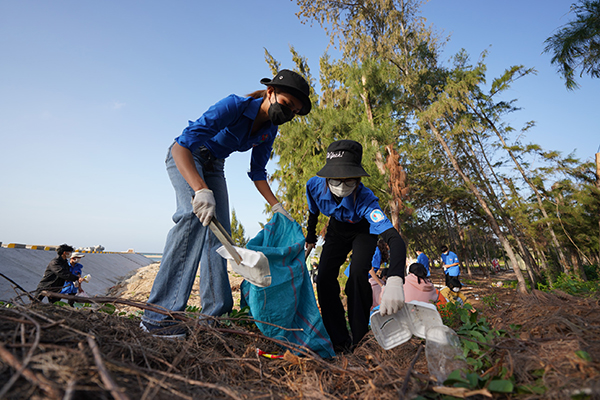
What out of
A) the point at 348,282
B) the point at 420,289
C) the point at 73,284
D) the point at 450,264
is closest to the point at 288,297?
the point at 348,282

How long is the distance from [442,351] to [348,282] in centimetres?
93

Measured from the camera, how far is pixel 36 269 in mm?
7129

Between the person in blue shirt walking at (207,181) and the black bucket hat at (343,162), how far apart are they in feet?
1.17

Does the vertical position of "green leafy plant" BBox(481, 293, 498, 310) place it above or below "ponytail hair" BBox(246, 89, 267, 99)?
below

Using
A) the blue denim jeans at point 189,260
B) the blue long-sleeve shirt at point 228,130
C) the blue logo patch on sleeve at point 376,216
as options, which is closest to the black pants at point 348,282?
the blue logo patch on sleeve at point 376,216

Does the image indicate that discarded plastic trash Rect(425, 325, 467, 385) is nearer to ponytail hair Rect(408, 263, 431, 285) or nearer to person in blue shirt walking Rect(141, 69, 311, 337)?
person in blue shirt walking Rect(141, 69, 311, 337)

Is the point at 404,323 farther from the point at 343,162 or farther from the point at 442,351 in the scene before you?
the point at 343,162

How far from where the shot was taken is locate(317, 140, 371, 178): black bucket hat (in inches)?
77.9

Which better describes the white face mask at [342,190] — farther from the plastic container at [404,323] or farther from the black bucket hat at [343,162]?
the plastic container at [404,323]

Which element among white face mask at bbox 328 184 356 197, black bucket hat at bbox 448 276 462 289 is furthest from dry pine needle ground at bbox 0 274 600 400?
black bucket hat at bbox 448 276 462 289

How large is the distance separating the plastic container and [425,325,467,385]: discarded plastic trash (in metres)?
0.10

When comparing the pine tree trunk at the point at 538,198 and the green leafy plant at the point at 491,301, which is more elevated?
the pine tree trunk at the point at 538,198

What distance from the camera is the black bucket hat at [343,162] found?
1.98m

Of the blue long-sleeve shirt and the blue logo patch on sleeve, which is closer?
the blue long-sleeve shirt
